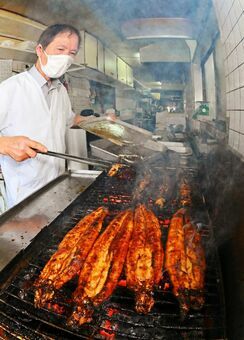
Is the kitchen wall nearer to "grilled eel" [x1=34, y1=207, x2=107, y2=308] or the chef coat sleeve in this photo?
"grilled eel" [x1=34, y1=207, x2=107, y2=308]

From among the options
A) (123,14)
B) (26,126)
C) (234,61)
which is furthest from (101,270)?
(123,14)

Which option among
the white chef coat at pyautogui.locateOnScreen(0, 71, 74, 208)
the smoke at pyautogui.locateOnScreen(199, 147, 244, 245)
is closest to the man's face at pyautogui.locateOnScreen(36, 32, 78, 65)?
the white chef coat at pyautogui.locateOnScreen(0, 71, 74, 208)

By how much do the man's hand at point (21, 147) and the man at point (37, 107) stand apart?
1.96ft

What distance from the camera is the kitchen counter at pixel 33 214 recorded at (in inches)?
65.6

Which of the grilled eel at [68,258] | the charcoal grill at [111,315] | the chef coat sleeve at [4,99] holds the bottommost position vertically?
the charcoal grill at [111,315]

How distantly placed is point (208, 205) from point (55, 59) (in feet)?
7.52

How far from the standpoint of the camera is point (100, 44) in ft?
26.0

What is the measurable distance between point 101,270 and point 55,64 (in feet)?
8.02

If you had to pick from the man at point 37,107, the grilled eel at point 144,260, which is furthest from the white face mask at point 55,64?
the grilled eel at point 144,260

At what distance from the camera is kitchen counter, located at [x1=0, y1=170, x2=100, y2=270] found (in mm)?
1667

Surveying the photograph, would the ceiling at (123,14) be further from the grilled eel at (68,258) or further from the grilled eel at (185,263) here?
the grilled eel at (68,258)

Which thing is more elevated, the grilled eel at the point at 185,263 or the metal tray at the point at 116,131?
the metal tray at the point at 116,131

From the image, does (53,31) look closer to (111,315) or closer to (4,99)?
(4,99)

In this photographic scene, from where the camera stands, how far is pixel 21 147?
216cm
